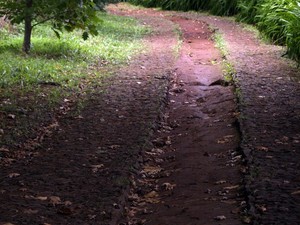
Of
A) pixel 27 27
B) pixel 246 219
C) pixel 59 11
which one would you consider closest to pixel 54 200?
pixel 246 219

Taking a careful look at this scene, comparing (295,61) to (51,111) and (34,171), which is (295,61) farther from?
(34,171)

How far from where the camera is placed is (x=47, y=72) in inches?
383

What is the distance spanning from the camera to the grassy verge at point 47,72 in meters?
7.22

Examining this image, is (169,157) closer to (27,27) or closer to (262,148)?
(262,148)

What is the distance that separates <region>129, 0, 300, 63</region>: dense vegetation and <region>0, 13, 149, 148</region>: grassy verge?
3.29 m

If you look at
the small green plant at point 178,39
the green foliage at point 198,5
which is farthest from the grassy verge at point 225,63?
the green foliage at point 198,5

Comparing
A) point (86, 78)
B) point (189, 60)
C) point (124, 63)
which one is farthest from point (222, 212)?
point (189, 60)

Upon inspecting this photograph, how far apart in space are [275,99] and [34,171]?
4.07 m

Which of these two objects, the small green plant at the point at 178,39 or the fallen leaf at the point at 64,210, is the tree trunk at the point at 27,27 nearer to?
the small green plant at the point at 178,39

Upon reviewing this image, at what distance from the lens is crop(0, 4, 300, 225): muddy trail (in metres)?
4.63

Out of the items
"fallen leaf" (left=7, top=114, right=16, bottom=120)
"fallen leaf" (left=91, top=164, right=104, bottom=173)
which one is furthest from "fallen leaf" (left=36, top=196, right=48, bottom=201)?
"fallen leaf" (left=7, top=114, right=16, bottom=120)

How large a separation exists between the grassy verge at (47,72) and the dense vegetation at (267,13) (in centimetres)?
329

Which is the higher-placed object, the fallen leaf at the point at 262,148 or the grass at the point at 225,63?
the fallen leaf at the point at 262,148

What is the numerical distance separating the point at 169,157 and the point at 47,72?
159 inches
